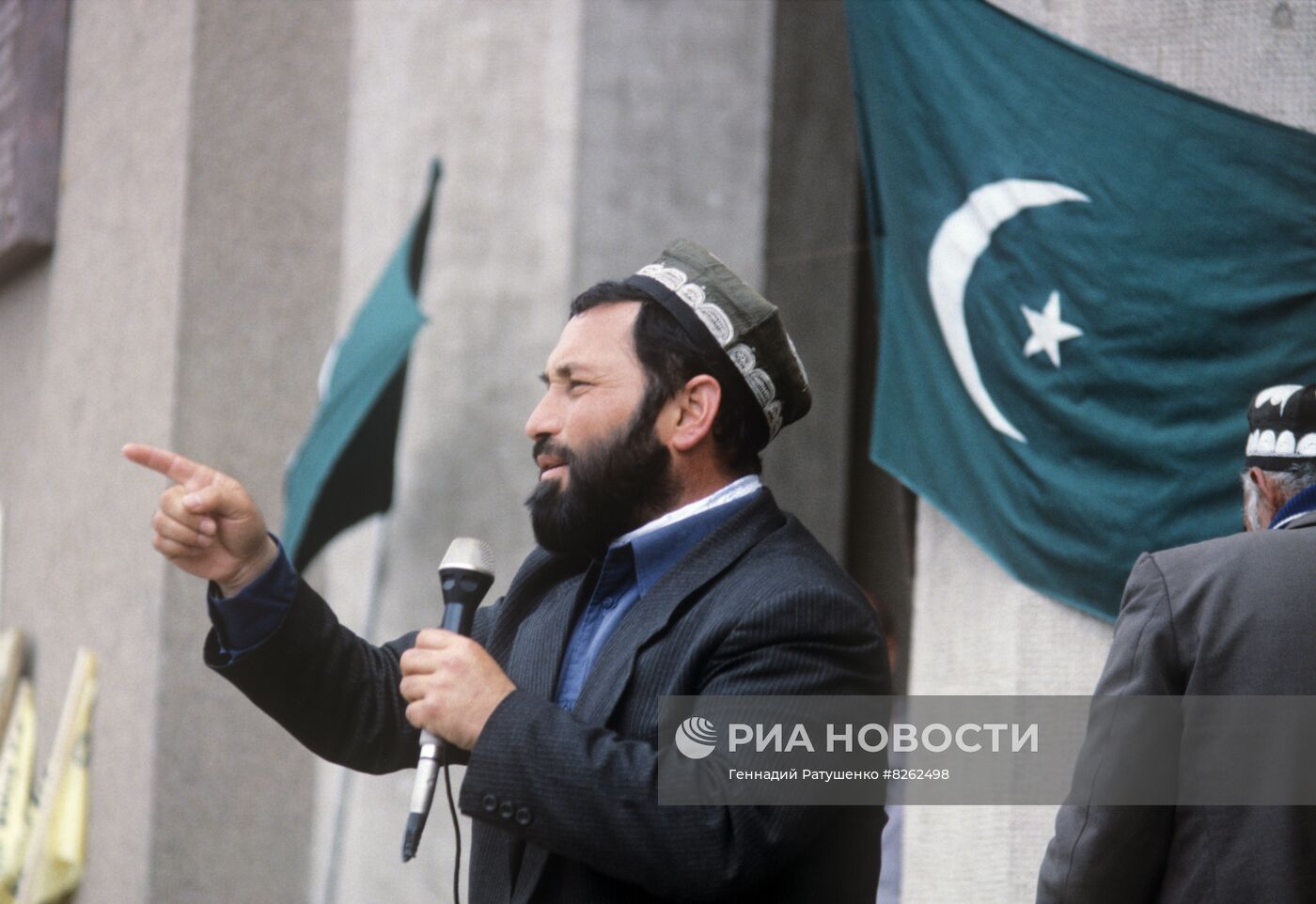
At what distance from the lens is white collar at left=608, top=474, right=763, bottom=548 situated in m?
2.35

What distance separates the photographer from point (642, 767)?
1963mm

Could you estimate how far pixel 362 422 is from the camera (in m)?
5.61

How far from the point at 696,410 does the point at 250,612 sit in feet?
2.47

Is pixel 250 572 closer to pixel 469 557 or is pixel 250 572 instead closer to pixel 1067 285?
pixel 469 557

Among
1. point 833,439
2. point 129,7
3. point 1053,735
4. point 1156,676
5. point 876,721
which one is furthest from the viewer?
point 129,7

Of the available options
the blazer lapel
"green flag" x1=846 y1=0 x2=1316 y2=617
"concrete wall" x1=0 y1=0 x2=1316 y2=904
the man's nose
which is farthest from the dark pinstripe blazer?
"concrete wall" x1=0 y1=0 x2=1316 y2=904

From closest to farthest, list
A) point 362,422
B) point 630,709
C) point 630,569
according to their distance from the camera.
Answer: point 630,709
point 630,569
point 362,422

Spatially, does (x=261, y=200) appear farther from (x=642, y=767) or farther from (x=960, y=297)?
(x=642, y=767)

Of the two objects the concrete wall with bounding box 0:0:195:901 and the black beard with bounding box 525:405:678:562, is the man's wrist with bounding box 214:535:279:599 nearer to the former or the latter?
Result: the black beard with bounding box 525:405:678:562

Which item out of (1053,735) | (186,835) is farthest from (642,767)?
(186,835)

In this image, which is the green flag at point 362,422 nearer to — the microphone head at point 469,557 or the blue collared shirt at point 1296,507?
the microphone head at point 469,557

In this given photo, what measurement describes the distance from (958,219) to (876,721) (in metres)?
2.28

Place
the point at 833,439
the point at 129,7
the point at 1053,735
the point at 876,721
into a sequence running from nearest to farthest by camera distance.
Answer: the point at 876,721 → the point at 1053,735 → the point at 833,439 → the point at 129,7

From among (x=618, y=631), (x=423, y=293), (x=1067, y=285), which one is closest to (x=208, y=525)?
(x=618, y=631)
